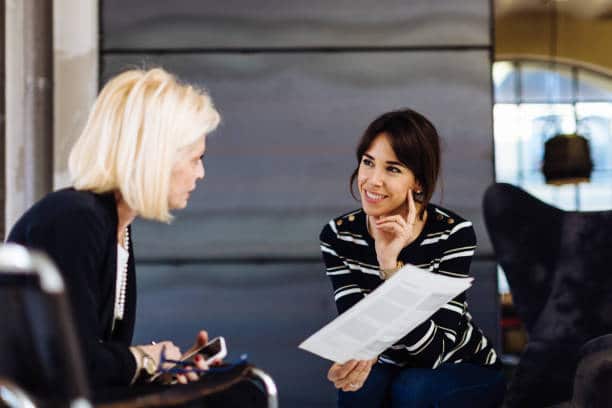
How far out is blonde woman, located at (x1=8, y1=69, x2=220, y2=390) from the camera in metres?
1.45

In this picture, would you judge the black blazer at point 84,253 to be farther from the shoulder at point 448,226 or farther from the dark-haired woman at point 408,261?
the shoulder at point 448,226

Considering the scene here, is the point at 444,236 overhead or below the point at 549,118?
below

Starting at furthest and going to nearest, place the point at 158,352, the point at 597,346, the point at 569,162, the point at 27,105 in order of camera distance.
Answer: the point at 569,162 < the point at 27,105 < the point at 597,346 < the point at 158,352

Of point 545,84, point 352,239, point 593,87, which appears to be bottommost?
point 352,239

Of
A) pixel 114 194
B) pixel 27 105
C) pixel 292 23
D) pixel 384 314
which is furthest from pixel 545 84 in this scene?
pixel 114 194

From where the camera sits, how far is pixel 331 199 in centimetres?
331

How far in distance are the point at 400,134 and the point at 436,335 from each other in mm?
565

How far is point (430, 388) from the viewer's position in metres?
2.06

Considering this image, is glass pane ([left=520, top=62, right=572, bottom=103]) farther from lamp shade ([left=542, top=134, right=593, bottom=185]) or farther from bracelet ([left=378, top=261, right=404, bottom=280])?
bracelet ([left=378, top=261, right=404, bottom=280])

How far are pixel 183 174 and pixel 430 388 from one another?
2.86ft

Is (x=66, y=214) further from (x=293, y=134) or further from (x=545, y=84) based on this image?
(x=545, y=84)

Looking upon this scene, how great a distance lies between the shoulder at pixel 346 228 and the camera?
91.5 inches

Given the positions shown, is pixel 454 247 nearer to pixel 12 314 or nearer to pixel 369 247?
pixel 369 247

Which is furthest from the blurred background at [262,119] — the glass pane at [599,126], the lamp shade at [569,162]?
the glass pane at [599,126]
